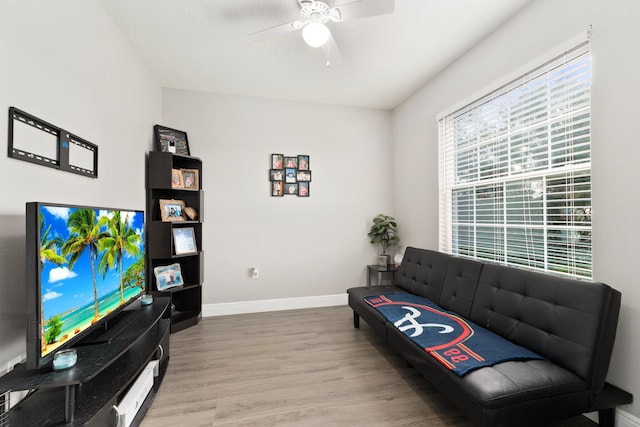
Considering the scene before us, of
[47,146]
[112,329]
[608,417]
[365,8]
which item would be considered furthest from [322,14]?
Result: [608,417]

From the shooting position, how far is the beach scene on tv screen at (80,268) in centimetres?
121

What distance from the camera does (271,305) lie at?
12.0 feet

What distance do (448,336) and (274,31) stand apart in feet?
8.02

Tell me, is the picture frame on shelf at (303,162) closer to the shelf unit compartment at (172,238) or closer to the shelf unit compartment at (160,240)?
the shelf unit compartment at (172,238)

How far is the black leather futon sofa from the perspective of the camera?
1314 millimetres

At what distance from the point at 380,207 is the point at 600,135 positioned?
2575mm

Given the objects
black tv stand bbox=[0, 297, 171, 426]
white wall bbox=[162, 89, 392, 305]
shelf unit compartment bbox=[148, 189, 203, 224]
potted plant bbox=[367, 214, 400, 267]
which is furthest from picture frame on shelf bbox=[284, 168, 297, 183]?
black tv stand bbox=[0, 297, 171, 426]

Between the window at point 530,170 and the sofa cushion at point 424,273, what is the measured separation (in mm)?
340

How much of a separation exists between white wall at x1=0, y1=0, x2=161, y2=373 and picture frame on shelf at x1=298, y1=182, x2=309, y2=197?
6.07 ft

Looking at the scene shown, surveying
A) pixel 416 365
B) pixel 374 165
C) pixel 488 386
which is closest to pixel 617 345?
pixel 488 386

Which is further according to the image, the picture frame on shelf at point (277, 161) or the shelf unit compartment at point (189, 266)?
the picture frame on shelf at point (277, 161)

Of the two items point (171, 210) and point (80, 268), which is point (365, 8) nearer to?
point (80, 268)

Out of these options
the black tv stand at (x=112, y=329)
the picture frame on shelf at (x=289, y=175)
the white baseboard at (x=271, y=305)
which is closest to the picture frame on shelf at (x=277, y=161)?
the picture frame on shelf at (x=289, y=175)

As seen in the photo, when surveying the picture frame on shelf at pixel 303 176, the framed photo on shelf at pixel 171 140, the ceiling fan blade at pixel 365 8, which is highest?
the ceiling fan blade at pixel 365 8
